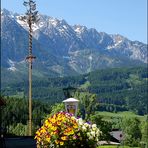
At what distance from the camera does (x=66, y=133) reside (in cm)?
1522

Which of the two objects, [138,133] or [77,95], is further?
[138,133]

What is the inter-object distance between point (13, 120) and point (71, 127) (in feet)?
563

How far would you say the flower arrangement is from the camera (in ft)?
49.9

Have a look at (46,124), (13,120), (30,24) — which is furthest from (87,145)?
(13,120)

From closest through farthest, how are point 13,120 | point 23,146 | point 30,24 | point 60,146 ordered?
point 60,146, point 23,146, point 30,24, point 13,120

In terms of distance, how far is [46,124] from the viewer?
15.6 m

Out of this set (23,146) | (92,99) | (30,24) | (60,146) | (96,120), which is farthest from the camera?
(96,120)

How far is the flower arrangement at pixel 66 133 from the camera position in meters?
15.2

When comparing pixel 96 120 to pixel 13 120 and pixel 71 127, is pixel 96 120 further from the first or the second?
pixel 13 120

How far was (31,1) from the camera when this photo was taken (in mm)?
42188

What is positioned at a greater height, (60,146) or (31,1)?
(31,1)

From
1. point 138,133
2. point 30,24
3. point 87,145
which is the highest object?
point 30,24

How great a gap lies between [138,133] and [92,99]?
121059 mm

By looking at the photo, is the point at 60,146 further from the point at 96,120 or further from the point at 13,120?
the point at 13,120
